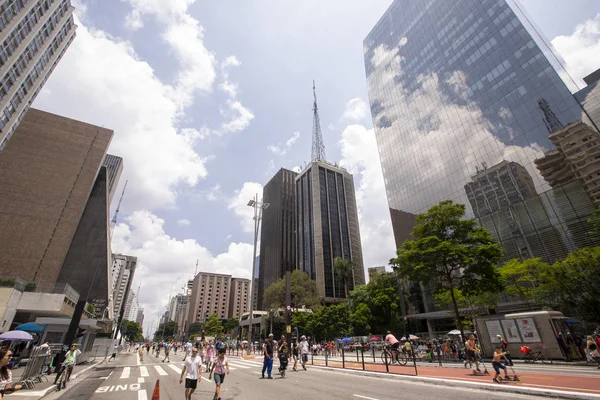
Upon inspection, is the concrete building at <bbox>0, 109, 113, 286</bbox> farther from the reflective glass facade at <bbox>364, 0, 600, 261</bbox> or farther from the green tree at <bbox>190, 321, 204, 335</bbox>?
the green tree at <bbox>190, 321, 204, 335</bbox>

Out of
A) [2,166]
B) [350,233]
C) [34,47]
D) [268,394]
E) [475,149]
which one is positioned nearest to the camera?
[268,394]

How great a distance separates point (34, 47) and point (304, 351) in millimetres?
58037

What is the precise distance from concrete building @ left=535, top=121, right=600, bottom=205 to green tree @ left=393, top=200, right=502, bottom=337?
2050 cm

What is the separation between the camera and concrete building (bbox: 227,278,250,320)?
170250 mm

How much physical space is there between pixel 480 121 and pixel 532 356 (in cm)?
A: 4285

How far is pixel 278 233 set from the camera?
119 metres

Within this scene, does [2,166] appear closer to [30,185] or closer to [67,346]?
[30,185]

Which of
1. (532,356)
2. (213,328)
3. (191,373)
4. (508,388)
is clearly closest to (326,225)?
(213,328)

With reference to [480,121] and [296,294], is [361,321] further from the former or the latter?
[480,121]

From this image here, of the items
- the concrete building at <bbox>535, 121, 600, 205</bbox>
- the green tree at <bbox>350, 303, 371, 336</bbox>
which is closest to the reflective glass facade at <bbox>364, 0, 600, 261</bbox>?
the concrete building at <bbox>535, 121, 600, 205</bbox>

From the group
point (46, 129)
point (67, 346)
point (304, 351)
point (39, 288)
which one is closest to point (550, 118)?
point (304, 351)

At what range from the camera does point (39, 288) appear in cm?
3169

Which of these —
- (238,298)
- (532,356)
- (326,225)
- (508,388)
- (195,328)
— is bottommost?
(508,388)

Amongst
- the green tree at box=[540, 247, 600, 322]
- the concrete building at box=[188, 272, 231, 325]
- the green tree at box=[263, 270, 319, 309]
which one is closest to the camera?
the green tree at box=[540, 247, 600, 322]
